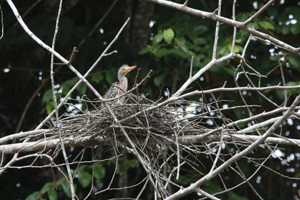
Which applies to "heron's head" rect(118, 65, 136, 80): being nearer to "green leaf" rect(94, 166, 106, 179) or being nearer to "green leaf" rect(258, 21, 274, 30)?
"green leaf" rect(94, 166, 106, 179)

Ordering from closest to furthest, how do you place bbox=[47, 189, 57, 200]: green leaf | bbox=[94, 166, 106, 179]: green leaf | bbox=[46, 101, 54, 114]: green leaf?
bbox=[47, 189, 57, 200]: green leaf < bbox=[94, 166, 106, 179]: green leaf < bbox=[46, 101, 54, 114]: green leaf

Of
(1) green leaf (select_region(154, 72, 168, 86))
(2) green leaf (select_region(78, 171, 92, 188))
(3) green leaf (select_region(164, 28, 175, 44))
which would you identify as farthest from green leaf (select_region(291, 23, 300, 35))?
(2) green leaf (select_region(78, 171, 92, 188))

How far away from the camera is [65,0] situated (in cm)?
636

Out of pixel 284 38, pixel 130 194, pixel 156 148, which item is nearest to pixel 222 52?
pixel 284 38

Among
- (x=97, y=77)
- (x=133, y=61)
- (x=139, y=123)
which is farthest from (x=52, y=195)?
(x=139, y=123)

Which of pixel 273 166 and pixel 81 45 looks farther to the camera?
pixel 273 166

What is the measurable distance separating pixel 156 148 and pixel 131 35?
321 centimetres

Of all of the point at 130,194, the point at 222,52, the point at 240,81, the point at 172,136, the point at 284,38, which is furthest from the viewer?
the point at 130,194

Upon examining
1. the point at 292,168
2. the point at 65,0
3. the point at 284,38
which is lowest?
the point at 292,168

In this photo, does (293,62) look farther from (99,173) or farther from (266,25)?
(99,173)

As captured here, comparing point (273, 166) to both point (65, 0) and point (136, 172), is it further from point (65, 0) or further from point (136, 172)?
point (65, 0)

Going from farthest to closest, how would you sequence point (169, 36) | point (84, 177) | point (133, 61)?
point (133, 61)
point (84, 177)
point (169, 36)

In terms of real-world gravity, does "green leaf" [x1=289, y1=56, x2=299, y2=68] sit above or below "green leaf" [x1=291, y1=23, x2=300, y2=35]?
below

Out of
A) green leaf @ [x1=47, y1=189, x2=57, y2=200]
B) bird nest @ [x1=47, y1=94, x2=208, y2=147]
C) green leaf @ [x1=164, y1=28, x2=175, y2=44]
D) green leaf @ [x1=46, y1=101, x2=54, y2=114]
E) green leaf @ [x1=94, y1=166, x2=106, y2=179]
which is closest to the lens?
bird nest @ [x1=47, y1=94, x2=208, y2=147]
